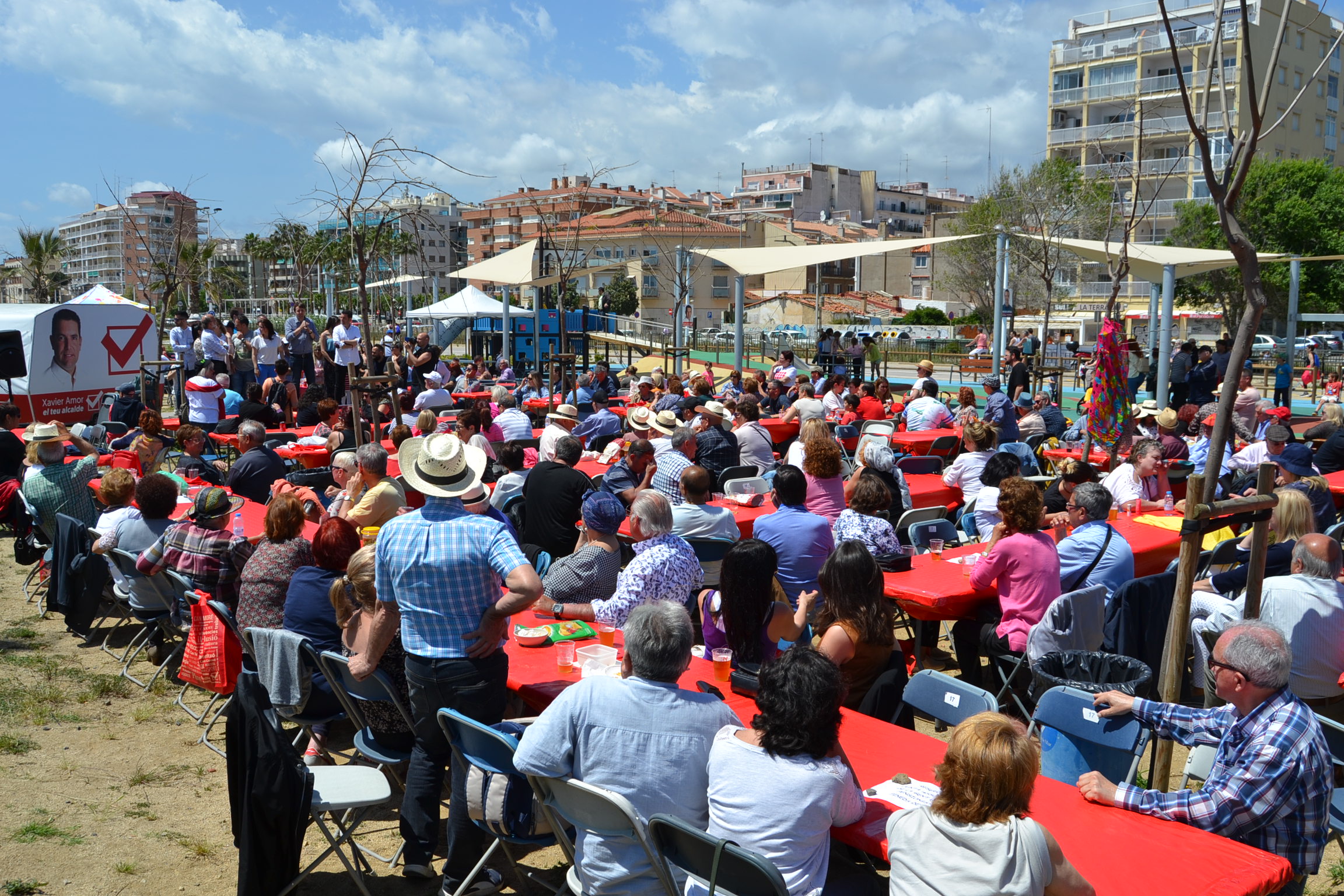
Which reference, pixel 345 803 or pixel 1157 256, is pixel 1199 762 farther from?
pixel 1157 256

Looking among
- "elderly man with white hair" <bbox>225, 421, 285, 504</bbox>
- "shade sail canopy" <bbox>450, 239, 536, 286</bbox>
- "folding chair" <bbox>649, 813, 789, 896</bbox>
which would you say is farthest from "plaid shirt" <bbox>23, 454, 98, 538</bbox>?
"shade sail canopy" <bbox>450, 239, 536, 286</bbox>

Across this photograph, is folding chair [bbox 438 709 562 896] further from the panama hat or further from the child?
the child

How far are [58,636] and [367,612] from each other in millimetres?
4081

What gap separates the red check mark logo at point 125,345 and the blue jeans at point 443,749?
14357 millimetres

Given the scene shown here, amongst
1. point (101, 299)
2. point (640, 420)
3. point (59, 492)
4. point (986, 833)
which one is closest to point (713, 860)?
point (986, 833)

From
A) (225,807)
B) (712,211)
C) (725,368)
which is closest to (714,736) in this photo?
(225,807)

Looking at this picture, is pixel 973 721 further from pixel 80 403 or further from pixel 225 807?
pixel 80 403

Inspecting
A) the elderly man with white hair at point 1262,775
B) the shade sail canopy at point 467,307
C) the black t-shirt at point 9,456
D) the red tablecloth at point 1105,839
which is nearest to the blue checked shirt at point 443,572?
the red tablecloth at point 1105,839

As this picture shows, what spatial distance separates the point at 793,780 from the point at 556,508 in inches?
153

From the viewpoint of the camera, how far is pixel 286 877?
3.27 m

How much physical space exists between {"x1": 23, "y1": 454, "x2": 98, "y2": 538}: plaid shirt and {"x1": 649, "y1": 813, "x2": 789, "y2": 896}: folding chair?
239 inches

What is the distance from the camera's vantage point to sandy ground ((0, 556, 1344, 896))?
371 centimetres

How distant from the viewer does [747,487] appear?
24.2 ft

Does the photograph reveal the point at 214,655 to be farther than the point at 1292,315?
No
